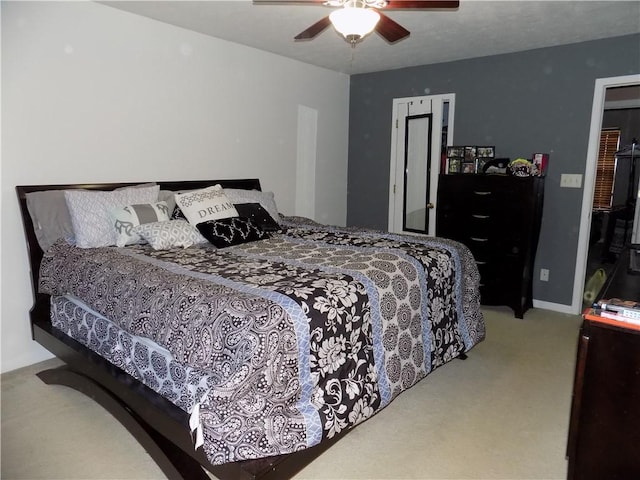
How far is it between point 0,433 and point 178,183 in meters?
2.03

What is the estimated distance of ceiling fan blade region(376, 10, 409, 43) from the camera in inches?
91.8

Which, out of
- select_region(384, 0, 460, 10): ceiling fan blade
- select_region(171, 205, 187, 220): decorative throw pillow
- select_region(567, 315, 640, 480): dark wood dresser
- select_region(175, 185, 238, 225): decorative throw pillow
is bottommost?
select_region(567, 315, 640, 480): dark wood dresser

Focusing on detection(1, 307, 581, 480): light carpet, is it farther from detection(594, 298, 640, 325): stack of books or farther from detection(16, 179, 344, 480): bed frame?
detection(594, 298, 640, 325): stack of books

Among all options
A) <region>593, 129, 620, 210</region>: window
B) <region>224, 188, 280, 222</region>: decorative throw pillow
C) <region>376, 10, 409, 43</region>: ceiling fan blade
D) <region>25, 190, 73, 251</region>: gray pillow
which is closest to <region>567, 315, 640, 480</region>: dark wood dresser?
<region>376, 10, 409, 43</region>: ceiling fan blade

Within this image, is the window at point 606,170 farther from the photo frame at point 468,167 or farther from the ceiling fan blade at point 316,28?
the ceiling fan blade at point 316,28

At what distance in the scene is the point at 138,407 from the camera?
1.98 metres

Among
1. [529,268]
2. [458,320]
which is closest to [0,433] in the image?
[458,320]

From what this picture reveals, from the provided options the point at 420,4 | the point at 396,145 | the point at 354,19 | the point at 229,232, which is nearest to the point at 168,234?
the point at 229,232

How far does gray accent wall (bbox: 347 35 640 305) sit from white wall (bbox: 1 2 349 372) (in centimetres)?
160

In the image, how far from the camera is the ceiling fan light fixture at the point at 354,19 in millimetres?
2055

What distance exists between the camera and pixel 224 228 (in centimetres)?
294

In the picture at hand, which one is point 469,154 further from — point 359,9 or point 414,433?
point 414,433

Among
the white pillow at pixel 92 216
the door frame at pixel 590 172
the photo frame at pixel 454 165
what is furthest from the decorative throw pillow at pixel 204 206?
the door frame at pixel 590 172

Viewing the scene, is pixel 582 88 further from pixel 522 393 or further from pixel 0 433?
pixel 0 433
